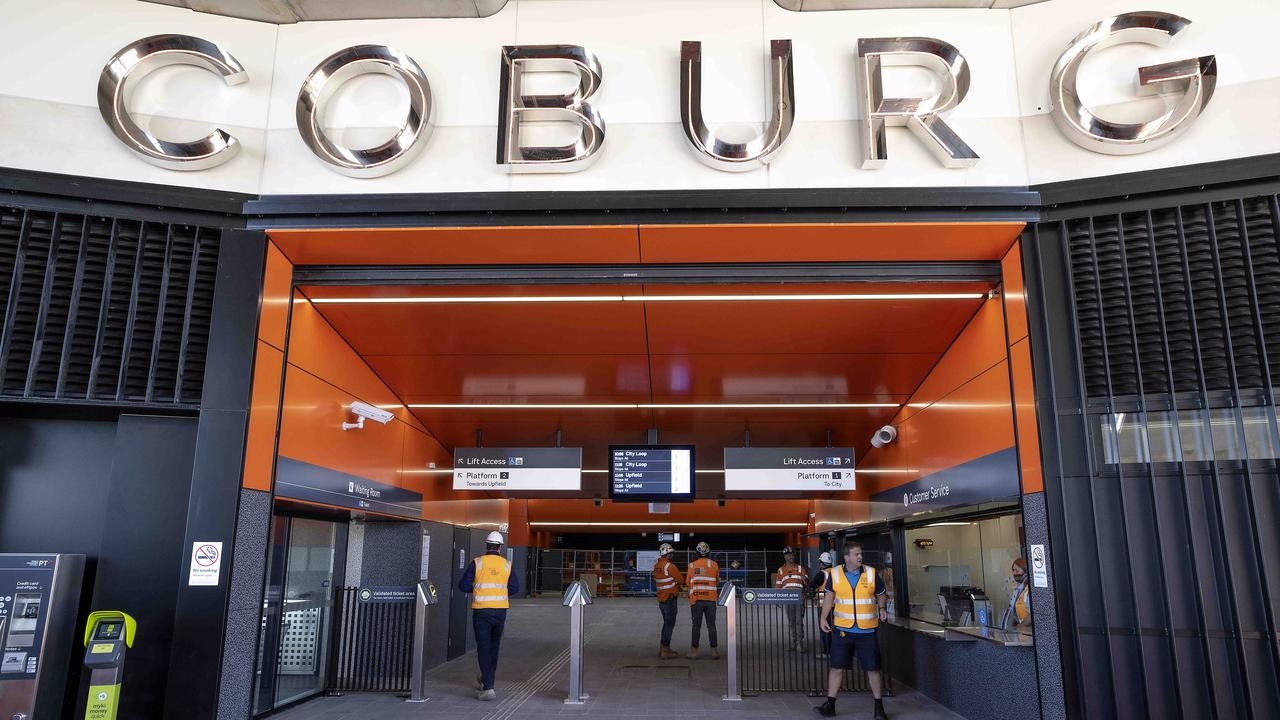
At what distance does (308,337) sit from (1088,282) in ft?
18.2

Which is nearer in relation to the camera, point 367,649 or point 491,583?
point 491,583

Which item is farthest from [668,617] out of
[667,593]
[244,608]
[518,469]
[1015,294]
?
[1015,294]

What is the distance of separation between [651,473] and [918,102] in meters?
5.25

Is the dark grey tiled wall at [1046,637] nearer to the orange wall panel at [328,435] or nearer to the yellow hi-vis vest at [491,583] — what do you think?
the yellow hi-vis vest at [491,583]

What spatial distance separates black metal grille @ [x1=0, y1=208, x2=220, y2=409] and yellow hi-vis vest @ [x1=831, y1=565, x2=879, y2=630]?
4.95m

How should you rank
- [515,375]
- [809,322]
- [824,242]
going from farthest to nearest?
[515,375], [809,322], [824,242]

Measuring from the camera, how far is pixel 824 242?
5.67 m

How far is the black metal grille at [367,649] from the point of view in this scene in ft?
25.4

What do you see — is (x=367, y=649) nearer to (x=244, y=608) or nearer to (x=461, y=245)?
(x=244, y=608)

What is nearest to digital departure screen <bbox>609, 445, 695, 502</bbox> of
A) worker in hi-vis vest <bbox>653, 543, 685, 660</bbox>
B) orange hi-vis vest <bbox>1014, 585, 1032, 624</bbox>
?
worker in hi-vis vest <bbox>653, 543, 685, 660</bbox>

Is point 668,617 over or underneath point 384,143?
underneath

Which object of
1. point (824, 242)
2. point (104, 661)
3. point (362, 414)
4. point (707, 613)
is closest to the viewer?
point (104, 661)

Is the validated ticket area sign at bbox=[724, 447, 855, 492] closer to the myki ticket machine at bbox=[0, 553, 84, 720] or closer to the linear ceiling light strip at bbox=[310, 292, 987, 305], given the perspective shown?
the linear ceiling light strip at bbox=[310, 292, 987, 305]

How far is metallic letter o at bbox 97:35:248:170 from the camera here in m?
5.43
